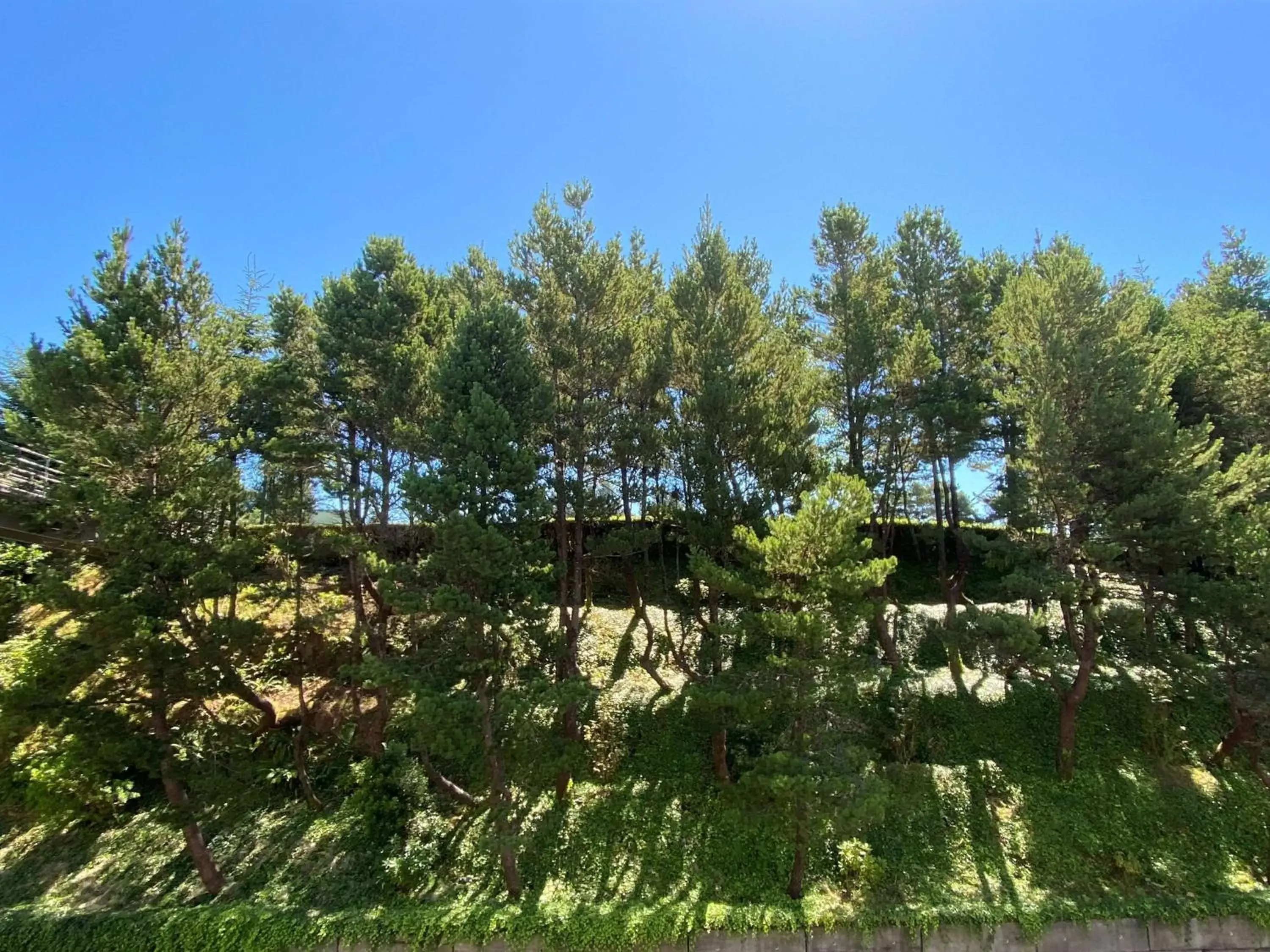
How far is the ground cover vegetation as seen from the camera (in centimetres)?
898

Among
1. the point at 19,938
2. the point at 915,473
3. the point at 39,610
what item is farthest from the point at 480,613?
the point at 39,610

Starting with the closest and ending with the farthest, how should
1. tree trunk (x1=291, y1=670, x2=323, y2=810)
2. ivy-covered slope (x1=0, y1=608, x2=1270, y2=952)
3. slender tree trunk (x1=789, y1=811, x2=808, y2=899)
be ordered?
ivy-covered slope (x1=0, y1=608, x2=1270, y2=952), slender tree trunk (x1=789, y1=811, x2=808, y2=899), tree trunk (x1=291, y1=670, x2=323, y2=810)

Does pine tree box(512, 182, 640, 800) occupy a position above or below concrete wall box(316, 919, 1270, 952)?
above

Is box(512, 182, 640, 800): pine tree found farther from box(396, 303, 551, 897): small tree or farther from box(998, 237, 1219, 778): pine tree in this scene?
box(998, 237, 1219, 778): pine tree

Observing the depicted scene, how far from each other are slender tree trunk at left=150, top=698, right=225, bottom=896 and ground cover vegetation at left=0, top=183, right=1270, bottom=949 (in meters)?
0.06

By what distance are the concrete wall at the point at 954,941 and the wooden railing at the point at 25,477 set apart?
37.1 feet

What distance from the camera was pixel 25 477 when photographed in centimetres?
1316

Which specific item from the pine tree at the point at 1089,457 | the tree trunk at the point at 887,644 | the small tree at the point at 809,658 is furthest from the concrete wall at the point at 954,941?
the tree trunk at the point at 887,644

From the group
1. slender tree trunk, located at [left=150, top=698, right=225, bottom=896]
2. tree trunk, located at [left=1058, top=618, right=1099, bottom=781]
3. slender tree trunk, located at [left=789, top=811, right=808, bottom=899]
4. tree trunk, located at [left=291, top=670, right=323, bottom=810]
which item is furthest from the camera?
tree trunk, located at [left=1058, top=618, right=1099, bottom=781]

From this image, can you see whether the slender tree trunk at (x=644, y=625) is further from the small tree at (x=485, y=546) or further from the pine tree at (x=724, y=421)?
the small tree at (x=485, y=546)

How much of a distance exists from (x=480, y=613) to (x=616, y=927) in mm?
4900

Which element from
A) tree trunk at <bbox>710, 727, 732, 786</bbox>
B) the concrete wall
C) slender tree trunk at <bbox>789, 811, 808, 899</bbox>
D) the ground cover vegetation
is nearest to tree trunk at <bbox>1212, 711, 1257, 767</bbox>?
A: the ground cover vegetation

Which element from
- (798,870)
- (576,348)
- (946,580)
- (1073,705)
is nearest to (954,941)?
(798,870)

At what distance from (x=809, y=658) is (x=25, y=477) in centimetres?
1684
